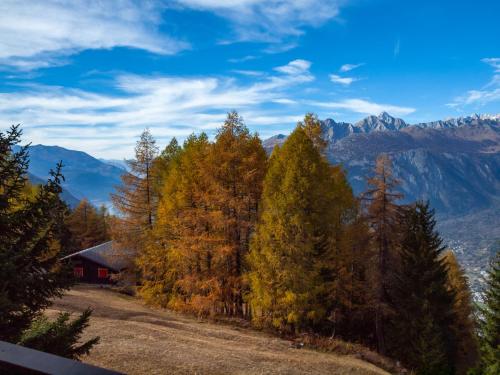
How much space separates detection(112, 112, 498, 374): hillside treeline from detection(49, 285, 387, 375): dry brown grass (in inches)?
97.8

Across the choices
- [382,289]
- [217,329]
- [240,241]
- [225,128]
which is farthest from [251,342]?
[225,128]

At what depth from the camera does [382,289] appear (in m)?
26.5

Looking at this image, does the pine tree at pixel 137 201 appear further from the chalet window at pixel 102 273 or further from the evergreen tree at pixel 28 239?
the evergreen tree at pixel 28 239

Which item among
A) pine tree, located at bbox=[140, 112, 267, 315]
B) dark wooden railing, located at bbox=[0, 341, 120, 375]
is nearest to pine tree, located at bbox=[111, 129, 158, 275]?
pine tree, located at bbox=[140, 112, 267, 315]

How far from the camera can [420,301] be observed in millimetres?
27641

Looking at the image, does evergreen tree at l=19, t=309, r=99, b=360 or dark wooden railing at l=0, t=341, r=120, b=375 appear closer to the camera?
dark wooden railing at l=0, t=341, r=120, b=375

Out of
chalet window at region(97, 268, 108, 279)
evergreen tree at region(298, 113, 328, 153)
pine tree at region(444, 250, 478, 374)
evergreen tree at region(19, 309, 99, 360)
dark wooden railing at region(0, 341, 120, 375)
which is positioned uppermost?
evergreen tree at region(298, 113, 328, 153)

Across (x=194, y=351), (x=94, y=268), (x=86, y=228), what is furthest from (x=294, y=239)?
(x=86, y=228)

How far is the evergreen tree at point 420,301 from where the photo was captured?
2706 centimetres

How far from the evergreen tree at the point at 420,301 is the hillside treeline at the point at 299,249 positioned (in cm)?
8

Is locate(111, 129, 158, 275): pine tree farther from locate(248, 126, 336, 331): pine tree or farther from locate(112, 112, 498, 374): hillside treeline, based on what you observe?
locate(248, 126, 336, 331): pine tree

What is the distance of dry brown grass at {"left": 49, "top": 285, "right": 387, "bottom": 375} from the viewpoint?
15500 millimetres

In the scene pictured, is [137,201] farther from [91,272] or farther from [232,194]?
[91,272]

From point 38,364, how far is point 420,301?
94.7 feet
